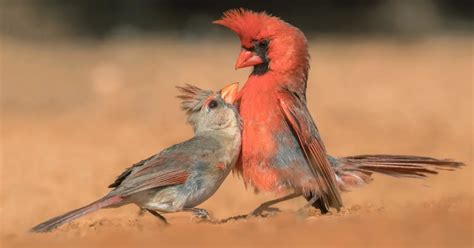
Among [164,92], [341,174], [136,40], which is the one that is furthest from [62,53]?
[341,174]

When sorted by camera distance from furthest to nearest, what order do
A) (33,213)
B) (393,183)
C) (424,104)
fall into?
(424,104) < (393,183) < (33,213)

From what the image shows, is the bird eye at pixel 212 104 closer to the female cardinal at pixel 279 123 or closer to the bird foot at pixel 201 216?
the female cardinal at pixel 279 123

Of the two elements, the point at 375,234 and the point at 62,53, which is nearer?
the point at 375,234

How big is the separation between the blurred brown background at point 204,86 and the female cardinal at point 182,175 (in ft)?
0.48

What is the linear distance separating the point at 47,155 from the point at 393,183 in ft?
13.1

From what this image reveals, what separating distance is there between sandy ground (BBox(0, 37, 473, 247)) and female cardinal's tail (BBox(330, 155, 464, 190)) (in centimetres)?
22

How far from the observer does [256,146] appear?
754cm

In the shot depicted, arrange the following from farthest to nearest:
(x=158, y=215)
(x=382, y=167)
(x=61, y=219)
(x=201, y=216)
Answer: (x=382, y=167), (x=158, y=215), (x=201, y=216), (x=61, y=219)

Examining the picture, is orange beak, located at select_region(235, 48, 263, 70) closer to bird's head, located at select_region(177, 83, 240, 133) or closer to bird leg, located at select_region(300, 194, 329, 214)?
bird's head, located at select_region(177, 83, 240, 133)

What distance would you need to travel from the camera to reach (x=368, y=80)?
17.5 m

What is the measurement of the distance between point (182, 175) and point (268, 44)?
1198 mm

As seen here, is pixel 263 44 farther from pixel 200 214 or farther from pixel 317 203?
pixel 200 214

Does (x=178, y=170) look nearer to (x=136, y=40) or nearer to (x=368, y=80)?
(x=368, y=80)

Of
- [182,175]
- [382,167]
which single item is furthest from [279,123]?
[382,167]
